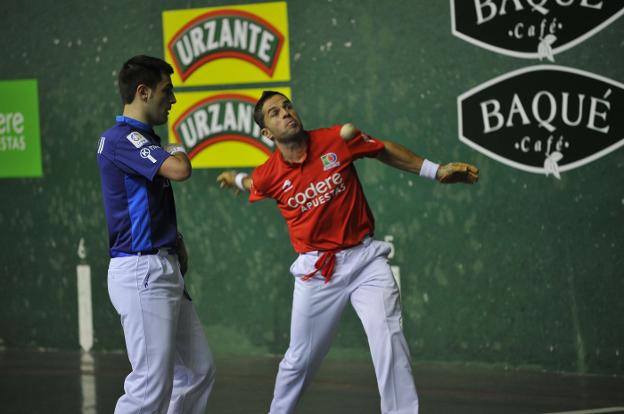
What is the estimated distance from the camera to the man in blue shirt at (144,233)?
518cm

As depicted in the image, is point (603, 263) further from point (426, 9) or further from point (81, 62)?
point (81, 62)

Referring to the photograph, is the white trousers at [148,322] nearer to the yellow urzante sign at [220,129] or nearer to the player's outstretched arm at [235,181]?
the player's outstretched arm at [235,181]

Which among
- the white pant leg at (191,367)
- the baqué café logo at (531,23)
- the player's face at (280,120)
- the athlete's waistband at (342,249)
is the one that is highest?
the baqué café logo at (531,23)

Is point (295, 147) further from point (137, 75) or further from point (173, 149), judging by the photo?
point (137, 75)

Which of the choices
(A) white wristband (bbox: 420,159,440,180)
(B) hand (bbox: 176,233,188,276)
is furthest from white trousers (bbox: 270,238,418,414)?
(B) hand (bbox: 176,233,188,276)

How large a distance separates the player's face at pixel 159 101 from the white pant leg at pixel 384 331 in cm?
129

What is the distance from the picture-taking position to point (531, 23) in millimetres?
7805

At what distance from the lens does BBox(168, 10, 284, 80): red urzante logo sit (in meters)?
8.70

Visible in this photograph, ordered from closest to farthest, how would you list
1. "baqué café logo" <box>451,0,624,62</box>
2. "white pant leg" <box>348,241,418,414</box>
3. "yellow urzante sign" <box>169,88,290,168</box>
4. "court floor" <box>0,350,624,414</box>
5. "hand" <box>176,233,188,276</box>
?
"hand" <box>176,233,188,276</box>
"white pant leg" <box>348,241,418,414</box>
"court floor" <box>0,350,624,414</box>
"baqué café logo" <box>451,0,624,62</box>
"yellow urzante sign" <box>169,88,290,168</box>

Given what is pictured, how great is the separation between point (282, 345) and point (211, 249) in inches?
37.5

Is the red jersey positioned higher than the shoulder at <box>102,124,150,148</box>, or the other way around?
the shoulder at <box>102,124,150,148</box>

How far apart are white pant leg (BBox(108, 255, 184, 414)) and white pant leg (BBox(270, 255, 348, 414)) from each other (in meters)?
0.93

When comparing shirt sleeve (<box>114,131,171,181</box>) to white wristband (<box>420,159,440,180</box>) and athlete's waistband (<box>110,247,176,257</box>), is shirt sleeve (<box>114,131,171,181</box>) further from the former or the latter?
white wristband (<box>420,159,440,180</box>)

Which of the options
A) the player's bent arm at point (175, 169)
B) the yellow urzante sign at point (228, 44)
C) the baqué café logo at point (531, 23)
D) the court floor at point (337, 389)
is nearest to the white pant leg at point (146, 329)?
the player's bent arm at point (175, 169)
